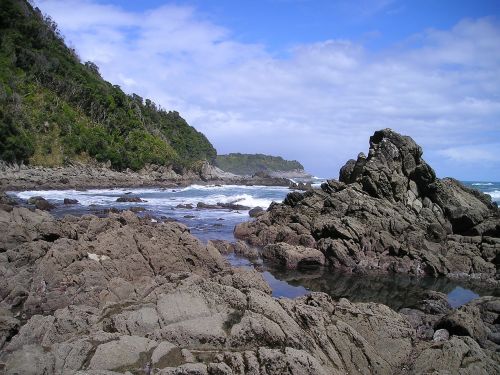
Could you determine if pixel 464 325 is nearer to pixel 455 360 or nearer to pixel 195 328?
pixel 455 360

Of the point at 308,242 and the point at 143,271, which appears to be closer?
the point at 143,271

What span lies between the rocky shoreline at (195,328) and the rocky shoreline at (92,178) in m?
37.3

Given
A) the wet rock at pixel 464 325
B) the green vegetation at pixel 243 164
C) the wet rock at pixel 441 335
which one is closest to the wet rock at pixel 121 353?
the wet rock at pixel 441 335

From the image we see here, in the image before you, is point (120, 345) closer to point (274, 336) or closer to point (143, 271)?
point (274, 336)

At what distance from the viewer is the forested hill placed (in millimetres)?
60344

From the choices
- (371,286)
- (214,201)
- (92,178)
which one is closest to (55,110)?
(92,178)

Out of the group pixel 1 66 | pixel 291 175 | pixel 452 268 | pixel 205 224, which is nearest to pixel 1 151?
pixel 1 66

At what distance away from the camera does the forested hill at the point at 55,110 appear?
198 ft

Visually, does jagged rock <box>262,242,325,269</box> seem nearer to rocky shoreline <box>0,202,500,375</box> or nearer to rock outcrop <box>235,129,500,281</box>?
rock outcrop <box>235,129,500,281</box>

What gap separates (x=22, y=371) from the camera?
258 inches

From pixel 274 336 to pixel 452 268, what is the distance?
18.4 metres

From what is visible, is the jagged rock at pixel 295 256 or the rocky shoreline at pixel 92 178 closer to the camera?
the jagged rock at pixel 295 256

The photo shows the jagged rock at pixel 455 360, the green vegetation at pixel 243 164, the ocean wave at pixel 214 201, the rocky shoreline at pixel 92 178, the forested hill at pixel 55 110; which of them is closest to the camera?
the jagged rock at pixel 455 360

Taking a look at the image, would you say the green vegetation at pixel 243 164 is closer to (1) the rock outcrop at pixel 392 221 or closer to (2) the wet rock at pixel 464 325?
(1) the rock outcrop at pixel 392 221
